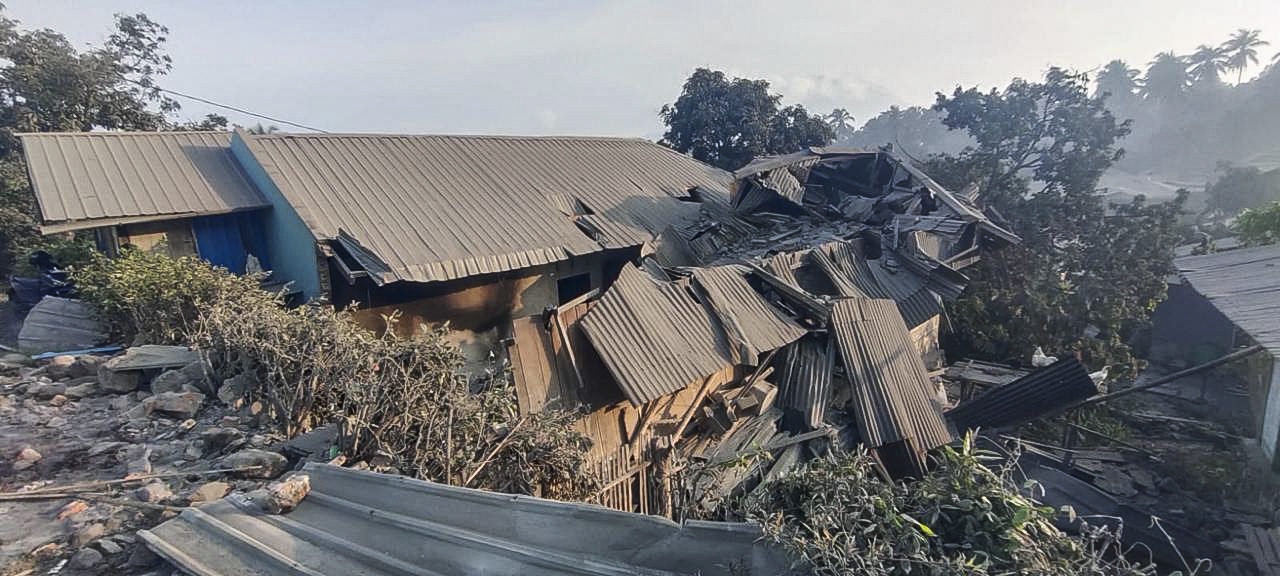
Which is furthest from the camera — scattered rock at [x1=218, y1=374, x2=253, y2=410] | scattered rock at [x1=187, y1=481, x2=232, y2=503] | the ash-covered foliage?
scattered rock at [x1=218, y1=374, x2=253, y2=410]

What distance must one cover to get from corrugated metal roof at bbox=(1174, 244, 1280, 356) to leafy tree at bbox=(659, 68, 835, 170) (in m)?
12.1

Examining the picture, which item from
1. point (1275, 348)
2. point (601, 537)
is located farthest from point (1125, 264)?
point (601, 537)

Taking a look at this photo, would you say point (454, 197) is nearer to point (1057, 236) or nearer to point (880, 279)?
point (880, 279)

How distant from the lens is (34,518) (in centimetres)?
360

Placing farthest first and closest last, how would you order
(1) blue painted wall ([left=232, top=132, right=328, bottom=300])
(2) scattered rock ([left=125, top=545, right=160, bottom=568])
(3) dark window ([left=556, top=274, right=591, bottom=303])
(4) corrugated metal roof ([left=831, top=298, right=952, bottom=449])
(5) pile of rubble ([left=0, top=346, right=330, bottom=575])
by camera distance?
1. (3) dark window ([left=556, top=274, right=591, bottom=303])
2. (1) blue painted wall ([left=232, top=132, right=328, bottom=300])
3. (4) corrugated metal roof ([left=831, top=298, right=952, bottom=449])
4. (5) pile of rubble ([left=0, top=346, right=330, bottom=575])
5. (2) scattered rock ([left=125, top=545, right=160, bottom=568])

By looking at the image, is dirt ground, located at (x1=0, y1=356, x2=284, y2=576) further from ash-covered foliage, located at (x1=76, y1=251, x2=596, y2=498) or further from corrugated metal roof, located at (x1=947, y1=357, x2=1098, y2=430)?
corrugated metal roof, located at (x1=947, y1=357, x2=1098, y2=430)

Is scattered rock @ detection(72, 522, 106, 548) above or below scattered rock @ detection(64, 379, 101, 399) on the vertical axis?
below

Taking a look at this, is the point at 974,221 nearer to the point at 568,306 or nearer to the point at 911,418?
the point at 911,418

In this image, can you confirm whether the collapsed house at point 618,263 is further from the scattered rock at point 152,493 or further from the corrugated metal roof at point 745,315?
the scattered rock at point 152,493

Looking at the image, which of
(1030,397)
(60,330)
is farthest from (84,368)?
(1030,397)

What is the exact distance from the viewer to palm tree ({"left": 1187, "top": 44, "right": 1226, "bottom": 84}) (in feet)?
190

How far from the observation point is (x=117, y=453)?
4.62 meters

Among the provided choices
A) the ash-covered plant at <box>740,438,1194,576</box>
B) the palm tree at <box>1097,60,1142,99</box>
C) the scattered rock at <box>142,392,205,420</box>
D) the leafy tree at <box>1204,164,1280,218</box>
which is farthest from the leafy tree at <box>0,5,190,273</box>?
the palm tree at <box>1097,60,1142,99</box>

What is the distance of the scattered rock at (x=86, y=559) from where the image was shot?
10.1ft
